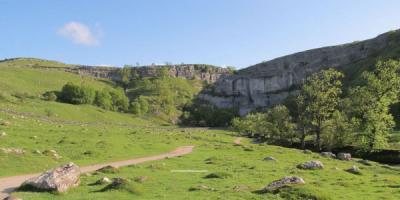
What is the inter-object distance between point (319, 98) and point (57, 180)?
70.7 m

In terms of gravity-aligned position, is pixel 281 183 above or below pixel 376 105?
below

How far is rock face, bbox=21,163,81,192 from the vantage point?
28189 millimetres

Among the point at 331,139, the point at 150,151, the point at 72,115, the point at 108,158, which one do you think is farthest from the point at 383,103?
the point at 72,115

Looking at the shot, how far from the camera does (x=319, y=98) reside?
90.1m

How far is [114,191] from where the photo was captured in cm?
2875

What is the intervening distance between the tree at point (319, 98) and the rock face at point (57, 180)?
6757 cm

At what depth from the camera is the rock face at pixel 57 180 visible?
92.5 ft

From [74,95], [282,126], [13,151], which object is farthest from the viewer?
[74,95]

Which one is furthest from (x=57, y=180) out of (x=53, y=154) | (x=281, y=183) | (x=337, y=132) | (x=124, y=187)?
(x=337, y=132)

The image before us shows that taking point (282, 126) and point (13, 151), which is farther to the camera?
point (282, 126)

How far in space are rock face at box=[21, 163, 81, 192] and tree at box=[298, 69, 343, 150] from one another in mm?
67568

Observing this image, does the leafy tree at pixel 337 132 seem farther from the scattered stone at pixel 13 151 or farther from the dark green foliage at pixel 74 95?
the dark green foliage at pixel 74 95

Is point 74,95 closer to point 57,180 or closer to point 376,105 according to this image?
point 376,105

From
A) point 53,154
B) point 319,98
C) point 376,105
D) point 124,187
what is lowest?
point 124,187
